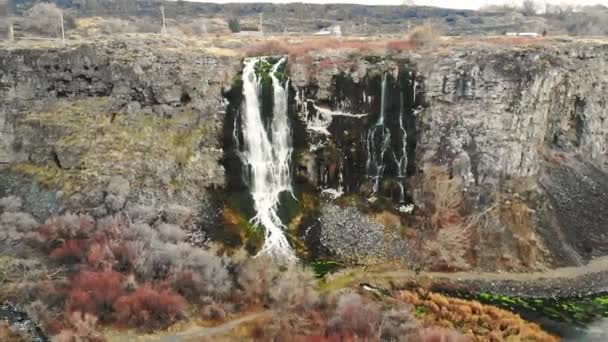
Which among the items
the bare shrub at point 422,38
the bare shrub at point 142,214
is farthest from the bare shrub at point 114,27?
the bare shrub at point 422,38

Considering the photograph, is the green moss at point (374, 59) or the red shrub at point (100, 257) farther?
the green moss at point (374, 59)

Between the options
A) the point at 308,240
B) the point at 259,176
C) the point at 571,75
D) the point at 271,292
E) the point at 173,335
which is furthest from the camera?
the point at 571,75

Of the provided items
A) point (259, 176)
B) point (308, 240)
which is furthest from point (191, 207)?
point (308, 240)

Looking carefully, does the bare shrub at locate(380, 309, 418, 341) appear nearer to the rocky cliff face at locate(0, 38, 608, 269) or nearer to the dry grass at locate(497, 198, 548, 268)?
the rocky cliff face at locate(0, 38, 608, 269)

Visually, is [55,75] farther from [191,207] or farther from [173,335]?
[173,335]

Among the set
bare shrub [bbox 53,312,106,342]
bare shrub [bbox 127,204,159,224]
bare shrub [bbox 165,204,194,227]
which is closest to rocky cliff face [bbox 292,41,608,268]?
bare shrub [bbox 165,204,194,227]

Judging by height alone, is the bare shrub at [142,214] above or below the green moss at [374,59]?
below

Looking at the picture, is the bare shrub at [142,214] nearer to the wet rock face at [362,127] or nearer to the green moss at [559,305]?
the wet rock face at [362,127]
